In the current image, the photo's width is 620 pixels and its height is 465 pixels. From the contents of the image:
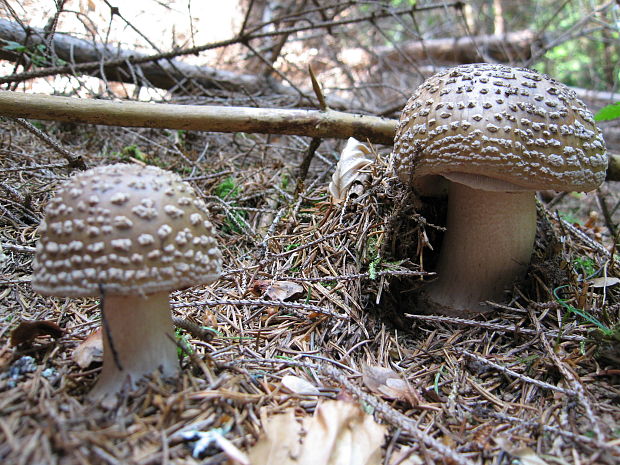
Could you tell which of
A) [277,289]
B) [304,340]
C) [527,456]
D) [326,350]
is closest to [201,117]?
[277,289]

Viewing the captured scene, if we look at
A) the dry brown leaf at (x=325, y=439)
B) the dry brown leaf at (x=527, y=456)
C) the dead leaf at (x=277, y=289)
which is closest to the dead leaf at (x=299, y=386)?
the dry brown leaf at (x=325, y=439)

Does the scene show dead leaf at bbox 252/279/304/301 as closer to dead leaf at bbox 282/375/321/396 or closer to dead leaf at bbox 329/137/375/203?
dead leaf at bbox 282/375/321/396

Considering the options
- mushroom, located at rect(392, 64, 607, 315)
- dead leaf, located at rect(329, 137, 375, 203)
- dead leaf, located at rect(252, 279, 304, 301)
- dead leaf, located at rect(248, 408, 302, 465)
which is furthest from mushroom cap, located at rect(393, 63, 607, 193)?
dead leaf, located at rect(248, 408, 302, 465)

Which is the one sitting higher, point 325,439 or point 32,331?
point 32,331

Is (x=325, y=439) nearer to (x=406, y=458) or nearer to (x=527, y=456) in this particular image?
(x=406, y=458)

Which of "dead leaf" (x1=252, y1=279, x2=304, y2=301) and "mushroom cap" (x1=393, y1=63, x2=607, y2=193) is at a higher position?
"mushroom cap" (x1=393, y1=63, x2=607, y2=193)

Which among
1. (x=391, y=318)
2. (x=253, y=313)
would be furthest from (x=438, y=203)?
(x=253, y=313)
